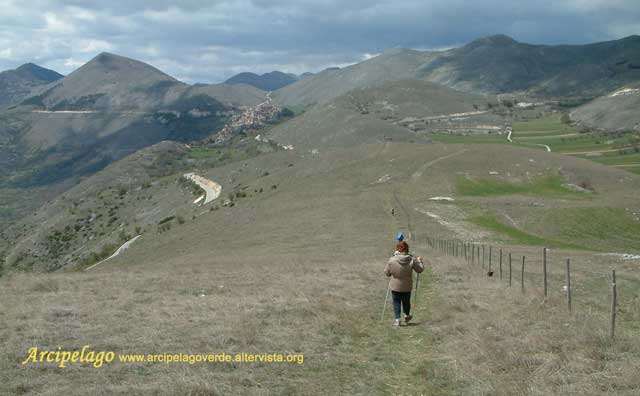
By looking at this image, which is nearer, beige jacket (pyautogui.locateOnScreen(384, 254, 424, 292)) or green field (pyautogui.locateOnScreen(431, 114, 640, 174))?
beige jacket (pyautogui.locateOnScreen(384, 254, 424, 292))

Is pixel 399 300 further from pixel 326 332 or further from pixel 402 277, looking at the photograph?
pixel 326 332

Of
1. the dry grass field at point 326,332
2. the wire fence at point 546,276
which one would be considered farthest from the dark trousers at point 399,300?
A: the wire fence at point 546,276

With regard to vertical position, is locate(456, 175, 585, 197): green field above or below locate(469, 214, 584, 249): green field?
above

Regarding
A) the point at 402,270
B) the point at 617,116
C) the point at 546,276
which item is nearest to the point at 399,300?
the point at 402,270

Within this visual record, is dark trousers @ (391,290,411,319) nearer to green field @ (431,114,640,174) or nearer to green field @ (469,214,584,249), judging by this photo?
green field @ (469,214,584,249)

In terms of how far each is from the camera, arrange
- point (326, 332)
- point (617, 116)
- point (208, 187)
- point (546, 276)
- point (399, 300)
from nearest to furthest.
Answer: point (326, 332) < point (399, 300) < point (546, 276) < point (208, 187) < point (617, 116)

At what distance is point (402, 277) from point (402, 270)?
169 millimetres

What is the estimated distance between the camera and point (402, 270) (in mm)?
12484

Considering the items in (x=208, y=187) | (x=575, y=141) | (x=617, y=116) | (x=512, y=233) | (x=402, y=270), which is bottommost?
(x=208, y=187)

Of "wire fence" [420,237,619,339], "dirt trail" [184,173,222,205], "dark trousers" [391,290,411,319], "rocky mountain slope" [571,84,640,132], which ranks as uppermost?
"rocky mountain slope" [571,84,640,132]

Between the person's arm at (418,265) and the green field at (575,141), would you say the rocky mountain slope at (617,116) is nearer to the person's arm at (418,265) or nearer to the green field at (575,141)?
the green field at (575,141)

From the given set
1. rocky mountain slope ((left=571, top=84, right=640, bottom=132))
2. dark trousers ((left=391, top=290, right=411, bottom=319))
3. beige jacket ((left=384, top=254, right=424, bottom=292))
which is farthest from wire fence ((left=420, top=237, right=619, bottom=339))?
rocky mountain slope ((left=571, top=84, right=640, bottom=132))

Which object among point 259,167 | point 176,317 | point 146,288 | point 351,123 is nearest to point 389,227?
point 146,288

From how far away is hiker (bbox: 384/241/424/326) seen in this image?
12.4 meters
